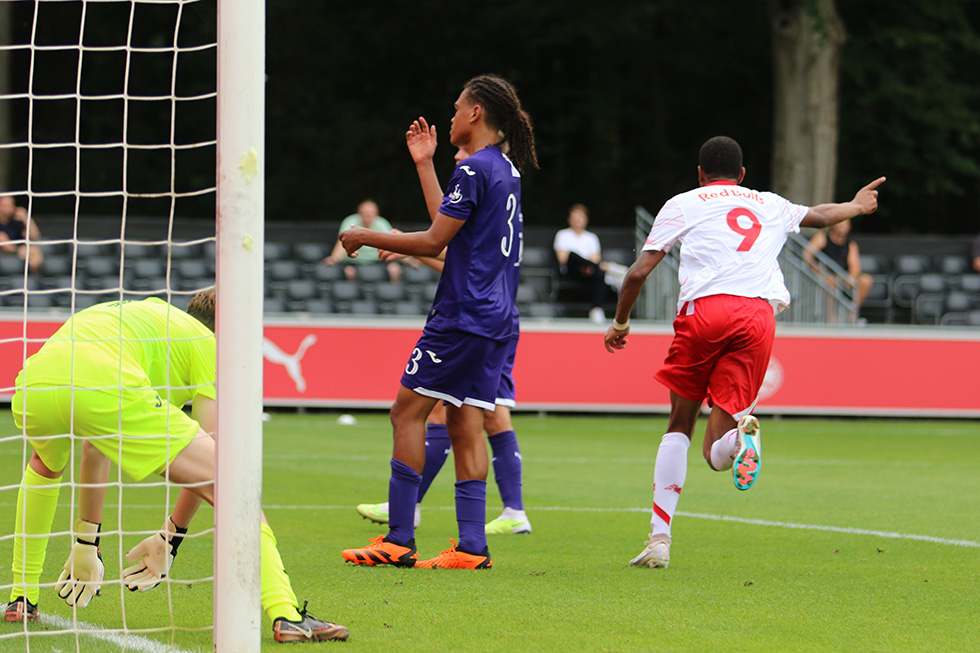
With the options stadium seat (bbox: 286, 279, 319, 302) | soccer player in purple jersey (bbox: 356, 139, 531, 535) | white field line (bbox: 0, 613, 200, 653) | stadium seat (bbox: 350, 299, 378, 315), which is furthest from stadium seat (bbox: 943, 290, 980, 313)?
white field line (bbox: 0, 613, 200, 653)

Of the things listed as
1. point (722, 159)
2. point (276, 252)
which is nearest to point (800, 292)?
point (276, 252)

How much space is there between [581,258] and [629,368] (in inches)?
94.2

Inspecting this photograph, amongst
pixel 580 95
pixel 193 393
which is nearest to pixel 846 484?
pixel 193 393

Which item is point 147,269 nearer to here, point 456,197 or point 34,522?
point 456,197

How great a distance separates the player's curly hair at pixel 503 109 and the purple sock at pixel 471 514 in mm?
1507

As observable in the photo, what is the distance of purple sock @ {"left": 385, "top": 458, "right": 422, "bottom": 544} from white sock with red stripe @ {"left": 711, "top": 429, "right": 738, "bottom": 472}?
1.33m

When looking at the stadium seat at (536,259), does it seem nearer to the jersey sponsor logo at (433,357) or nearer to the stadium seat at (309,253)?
the stadium seat at (309,253)

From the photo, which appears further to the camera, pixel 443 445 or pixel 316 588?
pixel 443 445

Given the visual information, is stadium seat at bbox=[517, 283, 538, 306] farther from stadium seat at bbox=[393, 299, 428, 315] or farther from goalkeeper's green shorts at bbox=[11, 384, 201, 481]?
goalkeeper's green shorts at bbox=[11, 384, 201, 481]

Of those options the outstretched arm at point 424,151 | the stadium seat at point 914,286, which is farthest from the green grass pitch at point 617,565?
the stadium seat at point 914,286

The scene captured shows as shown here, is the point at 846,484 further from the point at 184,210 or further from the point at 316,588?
the point at 184,210

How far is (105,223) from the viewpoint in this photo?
1780 centimetres

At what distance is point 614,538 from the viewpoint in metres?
6.46

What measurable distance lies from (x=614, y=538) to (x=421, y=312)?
9.68 m
